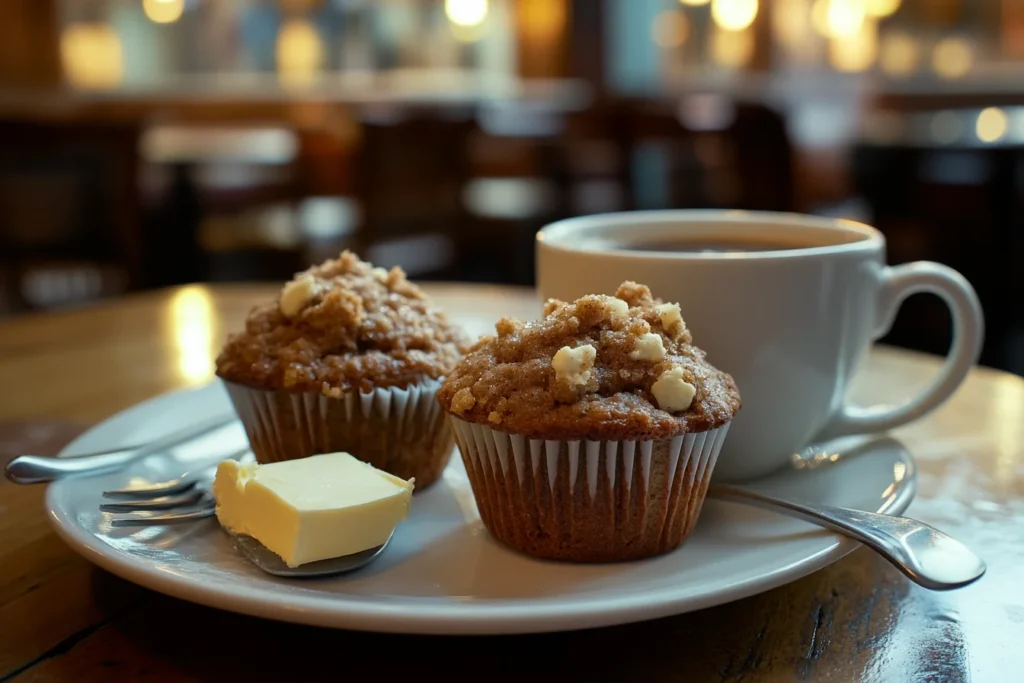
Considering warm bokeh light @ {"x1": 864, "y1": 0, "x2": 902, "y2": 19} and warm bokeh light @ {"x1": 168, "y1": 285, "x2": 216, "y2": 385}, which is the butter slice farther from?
warm bokeh light @ {"x1": 864, "y1": 0, "x2": 902, "y2": 19}

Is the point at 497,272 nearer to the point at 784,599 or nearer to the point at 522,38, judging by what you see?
the point at 522,38

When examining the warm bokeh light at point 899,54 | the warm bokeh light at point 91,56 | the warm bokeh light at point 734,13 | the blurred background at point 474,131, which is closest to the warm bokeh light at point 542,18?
the blurred background at point 474,131

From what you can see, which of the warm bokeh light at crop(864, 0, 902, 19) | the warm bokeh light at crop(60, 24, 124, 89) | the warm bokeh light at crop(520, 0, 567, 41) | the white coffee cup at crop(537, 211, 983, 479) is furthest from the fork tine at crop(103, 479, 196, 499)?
the warm bokeh light at crop(60, 24, 124, 89)

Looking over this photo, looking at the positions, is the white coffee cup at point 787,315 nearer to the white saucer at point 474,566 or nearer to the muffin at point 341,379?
the white saucer at point 474,566

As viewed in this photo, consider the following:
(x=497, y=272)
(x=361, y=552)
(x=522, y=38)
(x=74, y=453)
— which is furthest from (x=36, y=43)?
(x=361, y=552)

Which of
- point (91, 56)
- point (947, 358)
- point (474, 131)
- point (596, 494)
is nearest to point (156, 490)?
point (596, 494)

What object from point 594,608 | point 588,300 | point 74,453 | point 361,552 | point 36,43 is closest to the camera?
point 594,608
